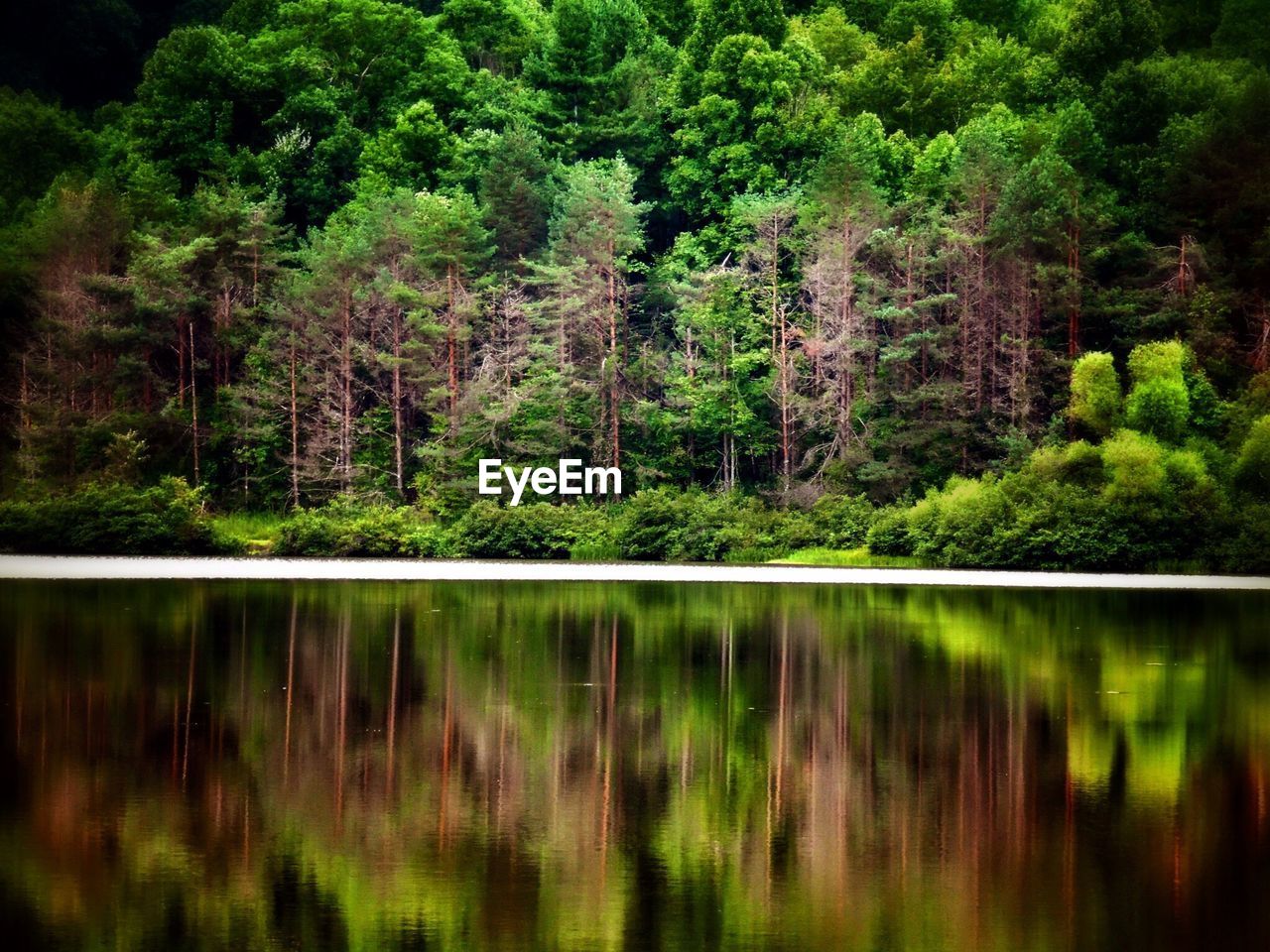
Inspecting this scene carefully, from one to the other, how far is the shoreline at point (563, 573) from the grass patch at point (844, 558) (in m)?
0.80

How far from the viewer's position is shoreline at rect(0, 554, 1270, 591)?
45.3 m

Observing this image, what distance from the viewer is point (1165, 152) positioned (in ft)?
205

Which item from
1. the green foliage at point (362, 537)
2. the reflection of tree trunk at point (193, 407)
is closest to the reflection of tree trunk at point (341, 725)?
the green foliage at point (362, 537)

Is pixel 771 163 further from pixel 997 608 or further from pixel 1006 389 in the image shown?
pixel 997 608

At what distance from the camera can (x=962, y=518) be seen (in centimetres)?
5081

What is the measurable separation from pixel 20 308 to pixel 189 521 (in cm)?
1788

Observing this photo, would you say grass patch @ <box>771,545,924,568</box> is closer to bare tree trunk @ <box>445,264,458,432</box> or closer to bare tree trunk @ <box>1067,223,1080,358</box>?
bare tree trunk @ <box>1067,223,1080,358</box>

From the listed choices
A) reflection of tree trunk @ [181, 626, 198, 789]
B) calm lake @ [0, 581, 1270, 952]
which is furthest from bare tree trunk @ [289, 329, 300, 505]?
reflection of tree trunk @ [181, 626, 198, 789]

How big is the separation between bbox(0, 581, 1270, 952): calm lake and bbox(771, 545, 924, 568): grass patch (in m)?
21.4

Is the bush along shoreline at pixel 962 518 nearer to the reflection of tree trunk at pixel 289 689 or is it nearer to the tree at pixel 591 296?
the tree at pixel 591 296

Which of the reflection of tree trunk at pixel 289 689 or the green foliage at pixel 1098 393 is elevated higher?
A: the green foliage at pixel 1098 393

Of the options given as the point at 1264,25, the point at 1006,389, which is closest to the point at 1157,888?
the point at 1006,389

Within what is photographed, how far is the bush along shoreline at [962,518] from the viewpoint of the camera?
50094mm

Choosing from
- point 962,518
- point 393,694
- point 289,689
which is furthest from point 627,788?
point 962,518
